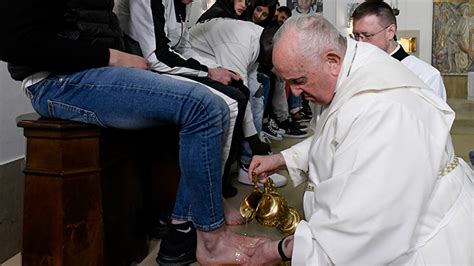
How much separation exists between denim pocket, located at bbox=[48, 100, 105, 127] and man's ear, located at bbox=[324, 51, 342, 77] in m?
0.75

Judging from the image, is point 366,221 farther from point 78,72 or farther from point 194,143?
point 78,72

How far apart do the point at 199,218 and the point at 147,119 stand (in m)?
0.38

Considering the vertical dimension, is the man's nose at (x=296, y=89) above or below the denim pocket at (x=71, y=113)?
above

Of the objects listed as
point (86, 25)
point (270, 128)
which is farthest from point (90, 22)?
point (270, 128)

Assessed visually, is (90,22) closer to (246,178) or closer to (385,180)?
(385,180)

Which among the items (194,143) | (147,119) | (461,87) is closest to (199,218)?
(194,143)

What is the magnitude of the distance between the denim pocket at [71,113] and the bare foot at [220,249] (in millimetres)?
527

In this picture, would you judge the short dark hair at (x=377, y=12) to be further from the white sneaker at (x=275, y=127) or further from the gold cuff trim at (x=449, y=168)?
the white sneaker at (x=275, y=127)

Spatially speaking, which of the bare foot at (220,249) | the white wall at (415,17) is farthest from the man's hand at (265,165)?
the white wall at (415,17)

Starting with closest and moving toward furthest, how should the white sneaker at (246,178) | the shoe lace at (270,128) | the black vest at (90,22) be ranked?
the black vest at (90,22) → the white sneaker at (246,178) → the shoe lace at (270,128)

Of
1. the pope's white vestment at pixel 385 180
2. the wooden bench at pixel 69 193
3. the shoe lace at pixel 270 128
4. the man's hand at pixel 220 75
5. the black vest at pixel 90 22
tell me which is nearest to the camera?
the pope's white vestment at pixel 385 180

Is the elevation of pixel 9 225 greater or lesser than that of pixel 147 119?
lesser

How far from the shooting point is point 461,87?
917 centimetres

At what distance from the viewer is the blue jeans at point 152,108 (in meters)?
1.63
